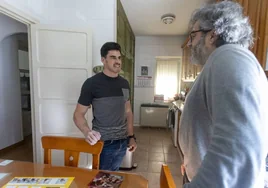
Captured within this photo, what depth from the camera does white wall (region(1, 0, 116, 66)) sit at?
2053 mm

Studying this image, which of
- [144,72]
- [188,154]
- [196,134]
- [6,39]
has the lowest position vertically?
[188,154]

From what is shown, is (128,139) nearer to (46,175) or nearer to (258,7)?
(46,175)

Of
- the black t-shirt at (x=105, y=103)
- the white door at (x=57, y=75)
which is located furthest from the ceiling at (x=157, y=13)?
the black t-shirt at (x=105, y=103)

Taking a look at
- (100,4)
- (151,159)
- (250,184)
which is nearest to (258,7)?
(250,184)

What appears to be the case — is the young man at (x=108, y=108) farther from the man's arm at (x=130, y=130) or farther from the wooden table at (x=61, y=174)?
the wooden table at (x=61, y=174)

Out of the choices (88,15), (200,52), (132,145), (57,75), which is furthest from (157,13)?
(200,52)

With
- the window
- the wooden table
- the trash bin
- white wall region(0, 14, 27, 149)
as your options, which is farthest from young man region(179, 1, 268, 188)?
the window

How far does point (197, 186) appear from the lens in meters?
0.47

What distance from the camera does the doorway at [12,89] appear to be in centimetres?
272

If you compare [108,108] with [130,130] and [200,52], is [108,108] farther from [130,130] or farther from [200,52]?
[200,52]

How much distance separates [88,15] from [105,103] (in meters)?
1.34

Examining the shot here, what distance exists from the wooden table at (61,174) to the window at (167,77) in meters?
3.87

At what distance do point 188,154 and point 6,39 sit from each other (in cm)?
348

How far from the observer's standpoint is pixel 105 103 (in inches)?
51.9
